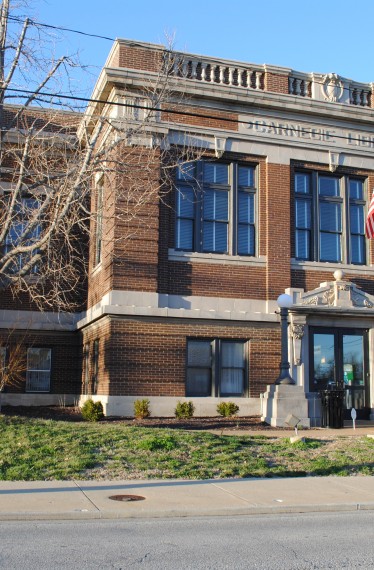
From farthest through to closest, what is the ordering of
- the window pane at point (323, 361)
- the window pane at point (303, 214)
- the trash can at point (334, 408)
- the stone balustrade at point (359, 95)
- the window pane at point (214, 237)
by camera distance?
the stone balustrade at point (359, 95), the window pane at point (303, 214), the window pane at point (214, 237), the window pane at point (323, 361), the trash can at point (334, 408)

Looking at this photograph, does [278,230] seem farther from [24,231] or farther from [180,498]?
[180,498]

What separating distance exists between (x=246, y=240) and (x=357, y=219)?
377cm

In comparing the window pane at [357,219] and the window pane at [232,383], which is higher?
the window pane at [357,219]

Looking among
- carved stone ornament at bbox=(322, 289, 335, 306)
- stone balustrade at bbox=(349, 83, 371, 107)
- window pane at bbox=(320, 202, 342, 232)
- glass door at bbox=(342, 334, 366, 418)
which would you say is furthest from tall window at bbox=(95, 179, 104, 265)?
stone balustrade at bbox=(349, 83, 371, 107)

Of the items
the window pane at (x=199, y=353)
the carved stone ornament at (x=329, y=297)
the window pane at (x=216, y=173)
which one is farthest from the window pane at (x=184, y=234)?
the carved stone ornament at (x=329, y=297)

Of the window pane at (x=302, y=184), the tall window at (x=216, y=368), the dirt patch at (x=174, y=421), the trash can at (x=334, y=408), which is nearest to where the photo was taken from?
the dirt patch at (x=174, y=421)

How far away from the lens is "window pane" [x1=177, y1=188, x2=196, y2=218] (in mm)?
19781

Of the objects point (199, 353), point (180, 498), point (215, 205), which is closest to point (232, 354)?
point (199, 353)

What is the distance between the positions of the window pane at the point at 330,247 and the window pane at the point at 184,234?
4065 mm

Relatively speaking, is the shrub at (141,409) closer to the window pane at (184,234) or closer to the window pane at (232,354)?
the window pane at (232,354)

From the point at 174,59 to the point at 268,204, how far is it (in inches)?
187

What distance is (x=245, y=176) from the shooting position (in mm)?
20562

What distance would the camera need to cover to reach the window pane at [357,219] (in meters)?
21.5

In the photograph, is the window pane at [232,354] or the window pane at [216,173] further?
the window pane at [216,173]
